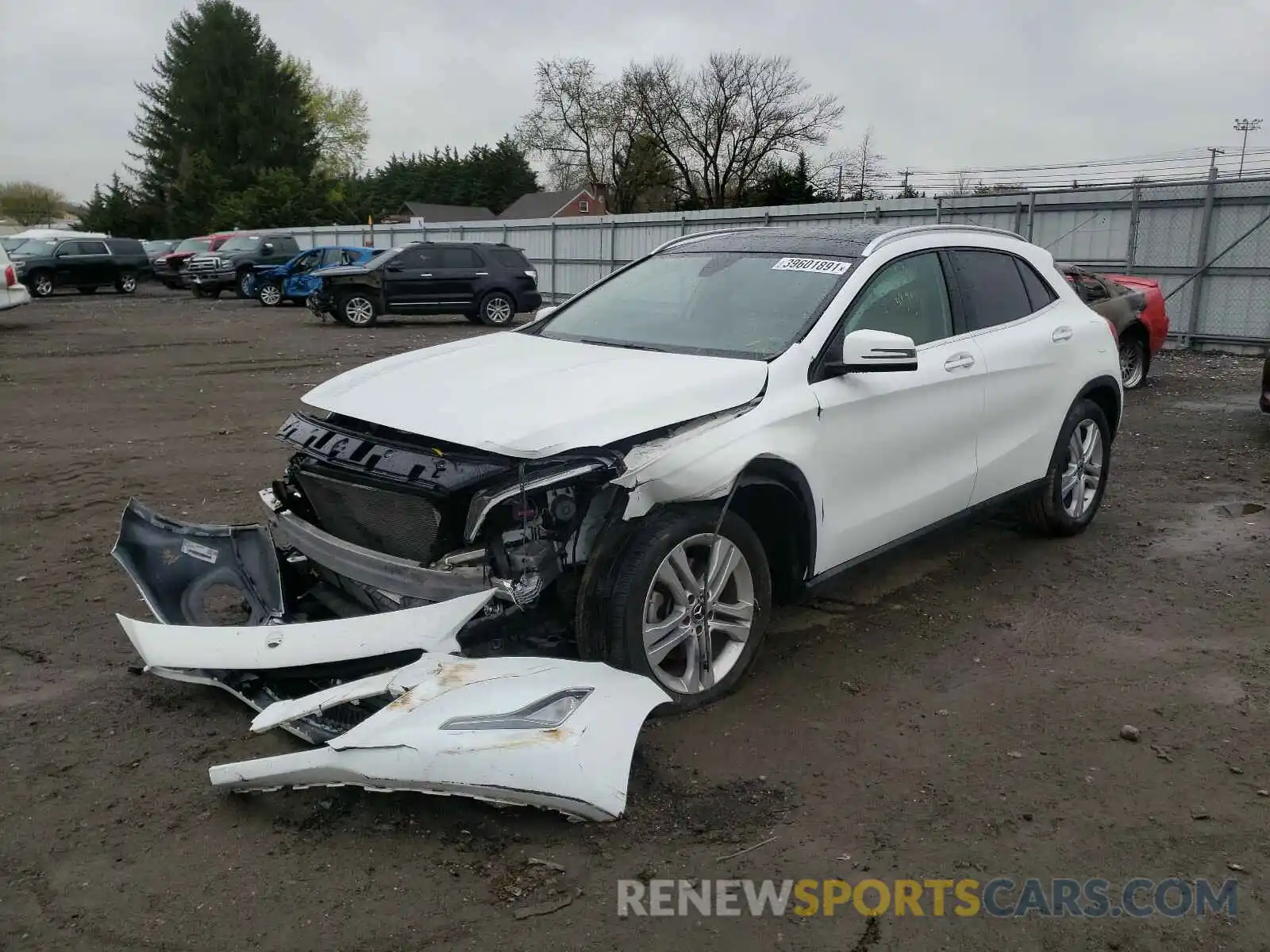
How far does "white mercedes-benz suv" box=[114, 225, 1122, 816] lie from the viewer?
315 centimetres

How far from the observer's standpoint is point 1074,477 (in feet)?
19.4

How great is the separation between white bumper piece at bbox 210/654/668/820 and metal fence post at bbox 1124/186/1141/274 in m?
15.9

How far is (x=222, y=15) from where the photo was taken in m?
57.5

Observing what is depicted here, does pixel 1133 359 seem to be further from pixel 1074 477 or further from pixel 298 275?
pixel 298 275

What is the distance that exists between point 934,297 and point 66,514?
17.7 ft

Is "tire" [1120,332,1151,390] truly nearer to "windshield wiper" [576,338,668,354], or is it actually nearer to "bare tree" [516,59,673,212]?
"windshield wiper" [576,338,668,354]

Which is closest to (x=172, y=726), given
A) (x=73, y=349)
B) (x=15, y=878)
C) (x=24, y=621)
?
(x=15, y=878)

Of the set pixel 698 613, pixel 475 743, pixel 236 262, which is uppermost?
pixel 236 262

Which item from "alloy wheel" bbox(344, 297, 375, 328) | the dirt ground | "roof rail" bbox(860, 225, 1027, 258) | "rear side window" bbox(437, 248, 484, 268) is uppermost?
"rear side window" bbox(437, 248, 484, 268)

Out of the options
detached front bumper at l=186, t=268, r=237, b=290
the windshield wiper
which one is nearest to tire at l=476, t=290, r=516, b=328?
detached front bumper at l=186, t=268, r=237, b=290

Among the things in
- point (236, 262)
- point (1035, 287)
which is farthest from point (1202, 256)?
point (236, 262)

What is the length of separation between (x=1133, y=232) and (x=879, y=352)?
47.6ft

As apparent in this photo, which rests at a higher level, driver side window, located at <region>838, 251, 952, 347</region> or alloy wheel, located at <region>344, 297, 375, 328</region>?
driver side window, located at <region>838, 251, 952, 347</region>

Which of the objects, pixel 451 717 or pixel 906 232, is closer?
pixel 451 717
